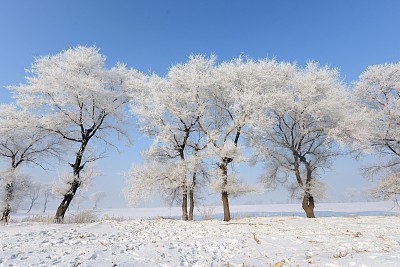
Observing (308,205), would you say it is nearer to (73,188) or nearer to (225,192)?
(225,192)

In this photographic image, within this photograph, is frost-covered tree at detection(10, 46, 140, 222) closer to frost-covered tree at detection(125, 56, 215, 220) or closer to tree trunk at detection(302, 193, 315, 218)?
frost-covered tree at detection(125, 56, 215, 220)

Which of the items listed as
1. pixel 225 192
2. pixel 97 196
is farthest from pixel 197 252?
pixel 97 196

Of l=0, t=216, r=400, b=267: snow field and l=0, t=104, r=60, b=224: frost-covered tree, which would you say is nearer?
l=0, t=216, r=400, b=267: snow field

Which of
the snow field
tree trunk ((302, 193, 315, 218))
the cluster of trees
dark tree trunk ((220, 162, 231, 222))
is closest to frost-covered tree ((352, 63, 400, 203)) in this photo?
the cluster of trees

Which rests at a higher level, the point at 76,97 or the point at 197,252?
the point at 76,97

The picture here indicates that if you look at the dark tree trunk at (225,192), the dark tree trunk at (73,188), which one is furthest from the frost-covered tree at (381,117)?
the dark tree trunk at (73,188)

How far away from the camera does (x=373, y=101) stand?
21.8 m

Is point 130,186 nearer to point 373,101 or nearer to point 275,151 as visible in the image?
point 275,151

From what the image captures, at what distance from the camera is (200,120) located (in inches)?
714

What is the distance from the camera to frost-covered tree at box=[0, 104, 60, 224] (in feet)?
55.0

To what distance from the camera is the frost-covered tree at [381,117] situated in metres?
19.7

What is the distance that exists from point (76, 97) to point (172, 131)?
6.91 meters

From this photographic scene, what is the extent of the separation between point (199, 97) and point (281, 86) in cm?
752

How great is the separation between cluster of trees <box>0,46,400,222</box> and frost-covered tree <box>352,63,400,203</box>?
8 centimetres
